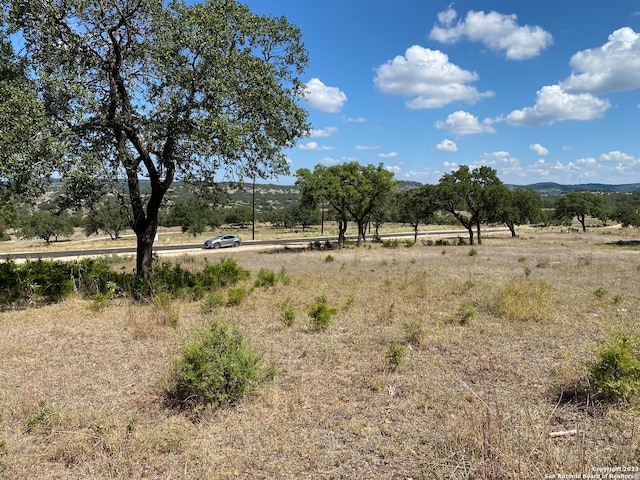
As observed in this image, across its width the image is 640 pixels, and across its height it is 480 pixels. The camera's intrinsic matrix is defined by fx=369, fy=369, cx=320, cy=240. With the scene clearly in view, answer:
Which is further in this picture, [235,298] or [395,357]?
[235,298]

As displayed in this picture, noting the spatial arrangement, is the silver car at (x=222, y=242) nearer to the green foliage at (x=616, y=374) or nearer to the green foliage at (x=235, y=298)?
the green foliage at (x=235, y=298)

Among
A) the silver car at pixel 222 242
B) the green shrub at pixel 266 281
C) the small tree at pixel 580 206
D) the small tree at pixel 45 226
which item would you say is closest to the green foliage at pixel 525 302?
the green shrub at pixel 266 281

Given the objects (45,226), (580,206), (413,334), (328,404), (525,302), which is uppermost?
(580,206)

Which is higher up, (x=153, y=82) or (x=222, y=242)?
(x=153, y=82)

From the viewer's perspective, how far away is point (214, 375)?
4848 millimetres

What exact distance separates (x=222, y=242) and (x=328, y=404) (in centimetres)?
4107

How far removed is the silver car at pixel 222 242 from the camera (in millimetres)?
42750

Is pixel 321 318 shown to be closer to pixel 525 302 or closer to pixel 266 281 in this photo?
pixel 525 302

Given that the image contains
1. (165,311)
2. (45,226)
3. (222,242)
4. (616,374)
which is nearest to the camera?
(616,374)

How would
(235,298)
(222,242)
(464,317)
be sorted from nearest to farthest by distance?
(464,317), (235,298), (222,242)

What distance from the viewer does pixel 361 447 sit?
3840 mm

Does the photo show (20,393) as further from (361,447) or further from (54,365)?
(361,447)

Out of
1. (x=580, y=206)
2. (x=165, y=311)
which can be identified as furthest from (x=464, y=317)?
(x=580, y=206)

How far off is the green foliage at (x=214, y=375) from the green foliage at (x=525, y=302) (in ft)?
21.3
